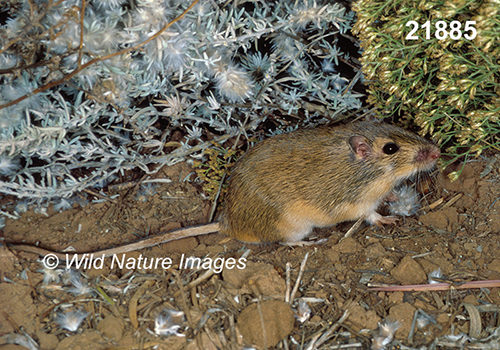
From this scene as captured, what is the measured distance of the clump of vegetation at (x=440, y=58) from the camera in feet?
9.57

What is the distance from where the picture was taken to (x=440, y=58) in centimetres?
317

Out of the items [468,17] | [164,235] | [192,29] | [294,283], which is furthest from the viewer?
[164,235]

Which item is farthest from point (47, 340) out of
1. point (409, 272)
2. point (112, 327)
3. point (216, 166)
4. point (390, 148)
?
point (390, 148)

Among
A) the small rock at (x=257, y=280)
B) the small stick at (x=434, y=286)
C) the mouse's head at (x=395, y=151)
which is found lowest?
the small stick at (x=434, y=286)

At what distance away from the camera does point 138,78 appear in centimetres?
348

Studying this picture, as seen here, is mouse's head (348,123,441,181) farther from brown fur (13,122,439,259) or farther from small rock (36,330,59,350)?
small rock (36,330,59,350)

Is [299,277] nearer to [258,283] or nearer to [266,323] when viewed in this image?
[258,283]

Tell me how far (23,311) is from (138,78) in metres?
1.77

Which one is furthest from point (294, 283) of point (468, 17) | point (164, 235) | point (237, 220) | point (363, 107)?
point (468, 17)

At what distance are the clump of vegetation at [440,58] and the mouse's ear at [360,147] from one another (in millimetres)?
355

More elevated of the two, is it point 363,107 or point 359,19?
point 359,19

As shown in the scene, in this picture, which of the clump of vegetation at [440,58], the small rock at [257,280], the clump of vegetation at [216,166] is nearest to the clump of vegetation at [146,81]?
the clump of vegetation at [216,166]

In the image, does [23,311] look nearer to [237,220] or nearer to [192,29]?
[237,220]

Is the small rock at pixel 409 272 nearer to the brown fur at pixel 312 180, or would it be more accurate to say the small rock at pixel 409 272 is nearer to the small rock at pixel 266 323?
the brown fur at pixel 312 180
